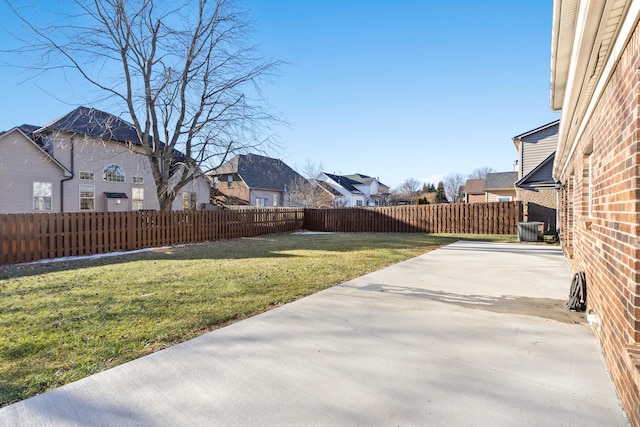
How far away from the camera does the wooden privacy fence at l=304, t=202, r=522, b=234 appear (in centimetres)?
1641

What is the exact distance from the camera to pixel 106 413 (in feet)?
7.00

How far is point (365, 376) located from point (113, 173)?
77.3ft

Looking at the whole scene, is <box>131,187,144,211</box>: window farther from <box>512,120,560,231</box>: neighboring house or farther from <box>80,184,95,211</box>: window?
<box>512,120,560,231</box>: neighboring house

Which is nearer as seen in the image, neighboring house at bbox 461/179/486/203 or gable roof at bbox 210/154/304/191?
gable roof at bbox 210/154/304/191

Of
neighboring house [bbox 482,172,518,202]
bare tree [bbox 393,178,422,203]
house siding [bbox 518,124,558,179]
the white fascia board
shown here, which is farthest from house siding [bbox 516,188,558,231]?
bare tree [bbox 393,178,422,203]

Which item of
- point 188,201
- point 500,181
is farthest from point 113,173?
point 500,181

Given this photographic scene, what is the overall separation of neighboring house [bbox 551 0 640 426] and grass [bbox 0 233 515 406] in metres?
3.41

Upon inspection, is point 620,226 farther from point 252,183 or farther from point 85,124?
point 252,183

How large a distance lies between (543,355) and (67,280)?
286 inches

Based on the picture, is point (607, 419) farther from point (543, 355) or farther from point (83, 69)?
point (83, 69)

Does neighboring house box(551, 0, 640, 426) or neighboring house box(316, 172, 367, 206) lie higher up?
neighboring house box(316, 172, 367, 206)

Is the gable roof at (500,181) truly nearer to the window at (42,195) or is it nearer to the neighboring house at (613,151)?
the neighboring house at (613,151)

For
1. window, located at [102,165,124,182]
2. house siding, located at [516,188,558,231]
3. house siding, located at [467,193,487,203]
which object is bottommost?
house siding, located at [516,188,558,231]

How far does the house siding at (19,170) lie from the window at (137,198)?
4682 mm
